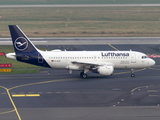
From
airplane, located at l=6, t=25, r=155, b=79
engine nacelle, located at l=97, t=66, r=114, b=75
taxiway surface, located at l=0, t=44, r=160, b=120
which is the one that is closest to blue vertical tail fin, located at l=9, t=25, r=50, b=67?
airplane, located at l=6, t=25, r=155, b=79

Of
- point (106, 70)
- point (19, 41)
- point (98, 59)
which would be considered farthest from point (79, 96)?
point (19, 41)

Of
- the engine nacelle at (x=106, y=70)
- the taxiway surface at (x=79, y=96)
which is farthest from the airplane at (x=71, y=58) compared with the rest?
the taxiway surface at (x=79, y=96)

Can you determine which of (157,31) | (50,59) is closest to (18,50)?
(50,59)

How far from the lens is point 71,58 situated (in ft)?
162

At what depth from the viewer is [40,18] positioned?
121000mm

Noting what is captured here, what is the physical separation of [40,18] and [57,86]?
80.0 m

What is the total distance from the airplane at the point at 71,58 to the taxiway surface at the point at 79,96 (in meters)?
1.84

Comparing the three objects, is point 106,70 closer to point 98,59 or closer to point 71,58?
point 98,59

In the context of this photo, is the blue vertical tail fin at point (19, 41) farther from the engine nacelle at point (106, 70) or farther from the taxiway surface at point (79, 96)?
the engine nacelle at point (106, 70)

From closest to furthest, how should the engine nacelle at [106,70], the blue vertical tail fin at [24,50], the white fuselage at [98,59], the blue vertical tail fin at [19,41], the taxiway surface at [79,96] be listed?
the taxiway surface at [79,96], the engine nacelle at [106,70], the blue vertical tail fin at [19,41], the blue vertical tail fin at [24,50], the white fuselage at [98,59]

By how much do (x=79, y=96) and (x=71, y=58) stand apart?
11.4 metres

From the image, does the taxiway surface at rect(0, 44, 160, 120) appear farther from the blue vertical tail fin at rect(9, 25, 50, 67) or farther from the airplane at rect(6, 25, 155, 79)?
the blue vertical tail fin at rect(9, 25, 50, 67)

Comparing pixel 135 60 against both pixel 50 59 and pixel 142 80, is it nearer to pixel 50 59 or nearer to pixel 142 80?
pixel 142 80

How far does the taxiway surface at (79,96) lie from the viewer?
3209 cm
